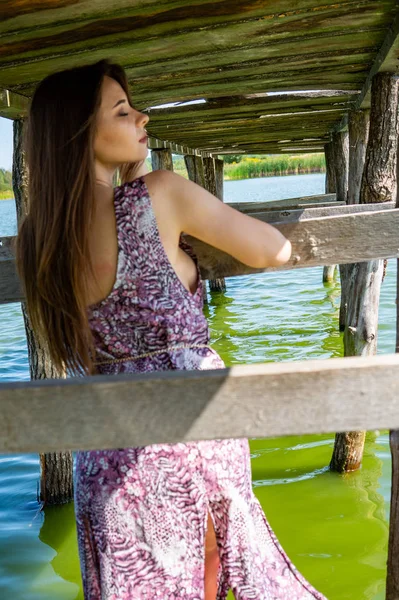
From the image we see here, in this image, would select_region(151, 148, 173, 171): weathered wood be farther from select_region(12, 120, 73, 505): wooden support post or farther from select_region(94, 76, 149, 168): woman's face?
select_region(94, 76, 149, 168): woman's face

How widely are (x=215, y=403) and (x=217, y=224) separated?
1.89 feet

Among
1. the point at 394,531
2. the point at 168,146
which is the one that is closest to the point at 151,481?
the point at 394,531

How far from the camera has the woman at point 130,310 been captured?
6.00 ft

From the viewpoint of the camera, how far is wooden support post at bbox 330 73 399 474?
436 centimetres

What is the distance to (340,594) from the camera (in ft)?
11.7

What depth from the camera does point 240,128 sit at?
802 cm

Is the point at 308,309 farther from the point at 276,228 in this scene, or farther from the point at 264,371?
the point at 264,371

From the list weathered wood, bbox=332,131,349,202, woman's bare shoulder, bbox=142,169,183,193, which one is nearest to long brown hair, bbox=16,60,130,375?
woman's bare shoulder, bbox=142,169,183,193

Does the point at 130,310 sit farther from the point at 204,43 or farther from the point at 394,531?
the point at 204,43

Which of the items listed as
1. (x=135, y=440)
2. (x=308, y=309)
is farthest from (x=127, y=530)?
(x=308, y=309)

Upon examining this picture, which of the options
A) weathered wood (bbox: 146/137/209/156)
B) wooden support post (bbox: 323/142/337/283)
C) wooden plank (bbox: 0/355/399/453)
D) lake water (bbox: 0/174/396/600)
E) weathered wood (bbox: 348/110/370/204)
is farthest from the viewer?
wooden support post (bbox: 323/142/337/283)

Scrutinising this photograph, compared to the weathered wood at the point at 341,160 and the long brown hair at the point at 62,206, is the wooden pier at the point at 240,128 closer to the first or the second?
the long brown hair at the point at 62,206

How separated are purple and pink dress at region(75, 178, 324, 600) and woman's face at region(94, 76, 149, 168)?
0.15 meters

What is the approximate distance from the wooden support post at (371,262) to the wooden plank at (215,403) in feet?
10.7
